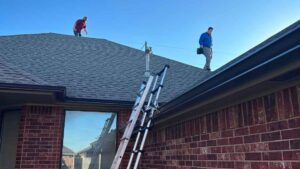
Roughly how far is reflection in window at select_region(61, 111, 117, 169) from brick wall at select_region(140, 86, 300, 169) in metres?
2.94

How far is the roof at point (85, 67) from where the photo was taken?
6.79 metres

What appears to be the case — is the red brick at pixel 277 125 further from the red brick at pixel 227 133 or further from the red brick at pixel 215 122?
the red brick at pixel 215 122

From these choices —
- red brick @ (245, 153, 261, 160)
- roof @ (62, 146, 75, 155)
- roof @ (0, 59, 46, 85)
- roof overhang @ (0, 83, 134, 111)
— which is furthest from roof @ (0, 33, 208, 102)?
red brick @ (245, 153, 261, 160)

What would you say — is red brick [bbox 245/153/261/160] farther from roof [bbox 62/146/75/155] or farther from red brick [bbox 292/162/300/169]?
roof [bbox 62/146/75/155]

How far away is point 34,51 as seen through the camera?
859 cm

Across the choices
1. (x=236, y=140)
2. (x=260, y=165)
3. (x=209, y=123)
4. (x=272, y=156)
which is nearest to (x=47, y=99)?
(x=209, y=123)

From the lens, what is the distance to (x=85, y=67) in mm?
8195

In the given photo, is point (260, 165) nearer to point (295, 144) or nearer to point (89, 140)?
point (295, 144)

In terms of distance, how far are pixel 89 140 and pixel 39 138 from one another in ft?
3.36

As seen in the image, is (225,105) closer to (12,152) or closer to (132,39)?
(12,152)

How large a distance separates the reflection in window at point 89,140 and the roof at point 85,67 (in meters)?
0.54

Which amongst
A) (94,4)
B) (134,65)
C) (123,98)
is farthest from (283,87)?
(94,4)

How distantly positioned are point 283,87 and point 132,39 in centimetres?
1308

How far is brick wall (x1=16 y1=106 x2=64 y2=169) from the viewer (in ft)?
20.1
